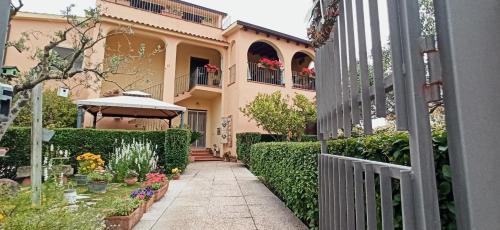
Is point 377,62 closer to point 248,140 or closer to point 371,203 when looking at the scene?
point 371,203

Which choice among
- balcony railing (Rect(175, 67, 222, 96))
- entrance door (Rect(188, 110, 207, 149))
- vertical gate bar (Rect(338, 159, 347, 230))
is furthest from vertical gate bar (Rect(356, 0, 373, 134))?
entrance door (Rect(188, 110, 207, 149))

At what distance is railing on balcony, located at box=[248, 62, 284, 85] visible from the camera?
16.1 meters

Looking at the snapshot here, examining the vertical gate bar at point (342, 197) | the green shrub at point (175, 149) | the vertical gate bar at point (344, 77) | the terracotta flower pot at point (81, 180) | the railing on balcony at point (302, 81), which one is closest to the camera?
the vertical gate bar at point (344, 77)

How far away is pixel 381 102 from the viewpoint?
1.36 metres

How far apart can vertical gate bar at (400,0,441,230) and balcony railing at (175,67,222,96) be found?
15.7m

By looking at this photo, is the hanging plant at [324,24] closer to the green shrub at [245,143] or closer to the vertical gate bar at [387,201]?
the vertical gate bar at [387,201]

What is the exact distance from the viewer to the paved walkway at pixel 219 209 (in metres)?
4.33

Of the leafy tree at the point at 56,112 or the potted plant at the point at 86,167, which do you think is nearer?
the potted plant at the point at 86,167

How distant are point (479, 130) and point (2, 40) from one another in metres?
1.78

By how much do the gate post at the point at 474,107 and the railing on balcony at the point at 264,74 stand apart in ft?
49.6

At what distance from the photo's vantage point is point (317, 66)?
10.2 ft

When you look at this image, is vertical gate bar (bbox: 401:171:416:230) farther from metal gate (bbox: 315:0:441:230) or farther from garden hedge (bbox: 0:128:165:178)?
garden hedge (bbox: 0:128:165:178)

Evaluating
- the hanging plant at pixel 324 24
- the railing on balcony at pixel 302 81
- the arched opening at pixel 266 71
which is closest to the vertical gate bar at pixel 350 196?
the hanging plant at pixel 324 24

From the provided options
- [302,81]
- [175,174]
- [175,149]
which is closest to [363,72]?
[175,174]
